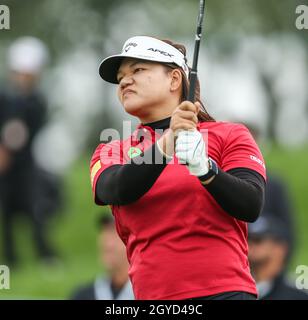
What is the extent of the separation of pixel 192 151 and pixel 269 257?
4191 millimetres

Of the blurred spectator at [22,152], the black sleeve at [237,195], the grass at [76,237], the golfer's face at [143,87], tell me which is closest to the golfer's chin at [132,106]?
the golfer's face at [143,87]

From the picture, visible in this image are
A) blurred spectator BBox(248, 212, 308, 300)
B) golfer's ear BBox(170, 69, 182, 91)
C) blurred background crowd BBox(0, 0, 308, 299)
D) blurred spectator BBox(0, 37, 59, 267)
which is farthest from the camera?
blurred spectator BBox(0, 37, 59, 267)

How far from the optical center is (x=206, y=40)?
74.3 feet

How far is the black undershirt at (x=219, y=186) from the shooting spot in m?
5.96

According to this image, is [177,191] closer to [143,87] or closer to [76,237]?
[143,87]

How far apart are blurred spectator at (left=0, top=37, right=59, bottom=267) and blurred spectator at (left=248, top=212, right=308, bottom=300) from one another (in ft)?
14.3

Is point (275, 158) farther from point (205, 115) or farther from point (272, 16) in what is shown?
point (205, 115)

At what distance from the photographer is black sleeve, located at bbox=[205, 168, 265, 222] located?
5.95 meters

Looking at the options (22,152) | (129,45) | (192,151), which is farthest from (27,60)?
(192,151)

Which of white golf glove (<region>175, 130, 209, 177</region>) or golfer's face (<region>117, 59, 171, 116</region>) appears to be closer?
white golf glove (<region>175, 130, 209, 177</region>)

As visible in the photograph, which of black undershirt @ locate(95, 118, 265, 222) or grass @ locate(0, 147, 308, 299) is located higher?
black undershirt @ locate(95, 118, 265, 222)

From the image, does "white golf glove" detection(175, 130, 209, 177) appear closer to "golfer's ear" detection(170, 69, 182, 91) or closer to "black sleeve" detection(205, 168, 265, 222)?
"black sleeve" detection(205, 168, 265, 222)

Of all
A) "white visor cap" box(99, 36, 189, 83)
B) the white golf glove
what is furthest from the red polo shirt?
"white visor cap" box(99, 36, 189, 83)

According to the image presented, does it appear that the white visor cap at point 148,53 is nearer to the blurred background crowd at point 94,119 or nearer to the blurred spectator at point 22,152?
the blurred background crowd at point 94,119
